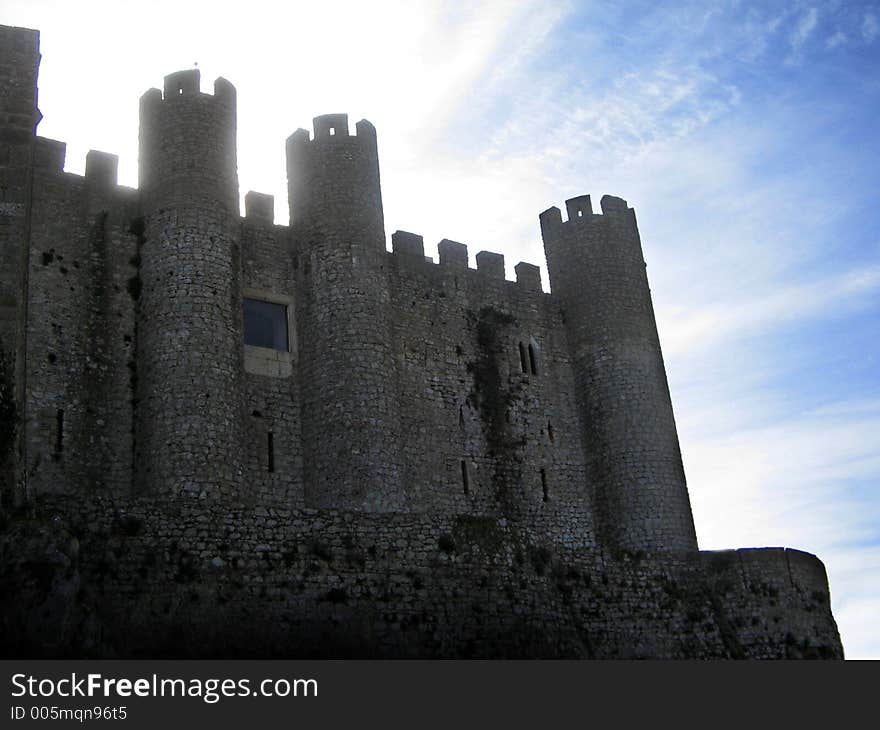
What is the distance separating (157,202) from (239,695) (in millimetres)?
14802

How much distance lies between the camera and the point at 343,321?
1003 inches

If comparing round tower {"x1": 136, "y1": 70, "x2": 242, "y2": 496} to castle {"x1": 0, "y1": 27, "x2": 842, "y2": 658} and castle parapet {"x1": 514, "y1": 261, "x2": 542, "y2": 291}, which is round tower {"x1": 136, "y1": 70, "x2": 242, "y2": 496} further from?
castle parapet {"x1": 514, "y1": 261, "x2": 542, "y2": 291}

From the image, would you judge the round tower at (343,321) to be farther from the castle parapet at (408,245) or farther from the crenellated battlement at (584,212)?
the crenellated battlement at (584,212)

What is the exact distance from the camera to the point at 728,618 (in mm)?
23562

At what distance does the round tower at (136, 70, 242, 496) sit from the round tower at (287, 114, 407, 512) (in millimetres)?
2003

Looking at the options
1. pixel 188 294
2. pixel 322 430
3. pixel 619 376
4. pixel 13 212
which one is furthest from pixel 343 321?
pixel 13 212

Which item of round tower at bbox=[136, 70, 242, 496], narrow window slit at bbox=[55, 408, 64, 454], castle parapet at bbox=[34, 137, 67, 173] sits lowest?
narrow window slit at bbox=[55, 408, 64, 454]

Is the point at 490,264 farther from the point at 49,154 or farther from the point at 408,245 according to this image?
the point at 49,154

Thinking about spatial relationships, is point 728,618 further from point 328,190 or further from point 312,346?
point 328,190

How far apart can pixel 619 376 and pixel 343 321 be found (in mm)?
8111

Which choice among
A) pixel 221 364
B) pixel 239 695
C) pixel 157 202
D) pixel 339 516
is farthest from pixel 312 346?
pixel 239 695

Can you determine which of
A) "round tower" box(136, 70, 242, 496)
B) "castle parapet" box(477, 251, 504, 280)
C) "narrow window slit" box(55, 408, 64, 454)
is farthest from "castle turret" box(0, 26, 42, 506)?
"castle parapet" box(477, 251, 504, 280)

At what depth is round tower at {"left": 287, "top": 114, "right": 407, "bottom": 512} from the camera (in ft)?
78.9

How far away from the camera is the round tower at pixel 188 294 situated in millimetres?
22016
